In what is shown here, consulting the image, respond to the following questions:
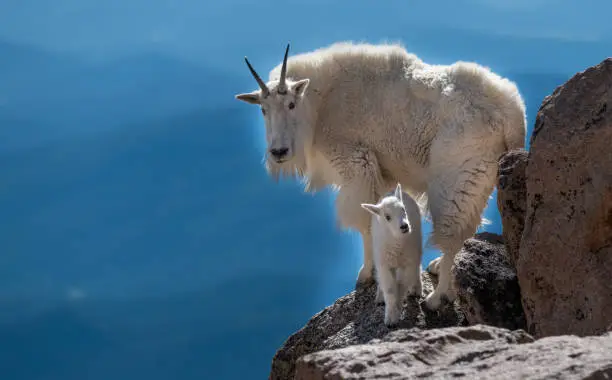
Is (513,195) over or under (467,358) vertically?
over

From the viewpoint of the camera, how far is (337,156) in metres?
7.31

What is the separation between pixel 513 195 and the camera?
18.1 feet

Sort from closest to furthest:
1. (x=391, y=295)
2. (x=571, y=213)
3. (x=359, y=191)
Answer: (x=571, y=213) < (x=391, y=295) < (x=359, y=191)

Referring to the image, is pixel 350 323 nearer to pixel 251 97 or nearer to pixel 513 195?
pixel 513 195

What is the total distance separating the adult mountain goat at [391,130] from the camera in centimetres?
667

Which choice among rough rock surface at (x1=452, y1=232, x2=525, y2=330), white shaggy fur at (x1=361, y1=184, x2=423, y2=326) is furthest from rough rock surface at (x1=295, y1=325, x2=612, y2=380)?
rough rock surface at (x1=452, y1=232, x2=525, y2=330)

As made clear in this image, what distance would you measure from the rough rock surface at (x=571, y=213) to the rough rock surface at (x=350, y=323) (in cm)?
150

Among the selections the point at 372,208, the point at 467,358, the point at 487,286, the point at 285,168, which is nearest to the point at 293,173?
the point at 285,168

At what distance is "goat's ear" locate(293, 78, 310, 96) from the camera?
7055mm

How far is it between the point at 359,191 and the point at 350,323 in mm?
1156

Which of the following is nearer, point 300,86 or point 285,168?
point 300,86

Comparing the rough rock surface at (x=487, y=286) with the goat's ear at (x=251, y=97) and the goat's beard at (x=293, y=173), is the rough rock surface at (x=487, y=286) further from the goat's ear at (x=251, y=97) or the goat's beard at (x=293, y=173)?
the goat's ear at (x=251, y=97)

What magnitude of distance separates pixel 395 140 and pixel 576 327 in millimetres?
3074

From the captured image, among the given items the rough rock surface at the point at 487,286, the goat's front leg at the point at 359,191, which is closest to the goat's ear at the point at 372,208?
the rough rock surface at the point at 487,286
